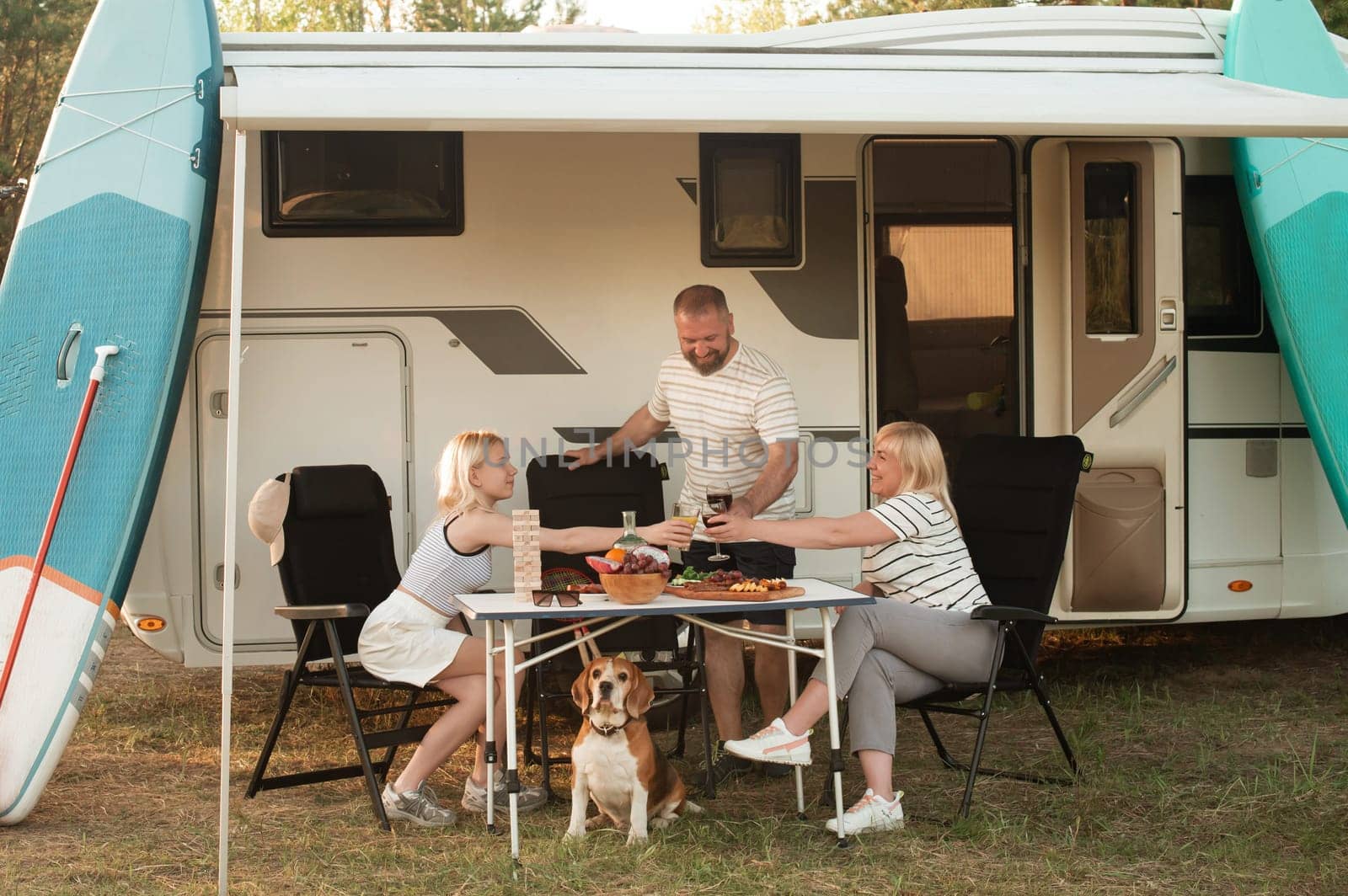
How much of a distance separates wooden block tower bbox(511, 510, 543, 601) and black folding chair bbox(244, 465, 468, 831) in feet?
1.75

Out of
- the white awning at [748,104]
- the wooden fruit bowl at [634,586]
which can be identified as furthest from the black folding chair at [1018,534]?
the white awning at [748,104]

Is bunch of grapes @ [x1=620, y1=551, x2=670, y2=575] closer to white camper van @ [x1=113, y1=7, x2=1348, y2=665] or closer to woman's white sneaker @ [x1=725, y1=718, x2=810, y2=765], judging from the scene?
woman's white sneaker @ [x1=725, y1=718, x2=810, y2=765]

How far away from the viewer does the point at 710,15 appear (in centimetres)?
2792

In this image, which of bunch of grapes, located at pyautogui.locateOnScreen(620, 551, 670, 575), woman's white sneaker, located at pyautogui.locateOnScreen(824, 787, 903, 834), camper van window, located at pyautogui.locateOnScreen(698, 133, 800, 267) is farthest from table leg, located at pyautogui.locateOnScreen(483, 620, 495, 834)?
camper van window, located at pyautogui.locateOnScreen(698, 133, 800, 267)

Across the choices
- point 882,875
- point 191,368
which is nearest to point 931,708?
point 882,875

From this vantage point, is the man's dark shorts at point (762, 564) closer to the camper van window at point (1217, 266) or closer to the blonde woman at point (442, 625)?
the blonde woman at point (442, 625)

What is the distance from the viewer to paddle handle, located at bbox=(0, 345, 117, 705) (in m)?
3.96

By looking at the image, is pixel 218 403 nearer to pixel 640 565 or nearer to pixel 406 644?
pixel 406 644

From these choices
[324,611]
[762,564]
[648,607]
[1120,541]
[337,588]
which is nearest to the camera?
[648,607]

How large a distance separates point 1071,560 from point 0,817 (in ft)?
11.7

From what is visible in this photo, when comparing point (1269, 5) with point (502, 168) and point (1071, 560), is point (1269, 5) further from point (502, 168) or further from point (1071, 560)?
point (502, 168)

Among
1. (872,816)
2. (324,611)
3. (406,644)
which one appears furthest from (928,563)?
(324,611)

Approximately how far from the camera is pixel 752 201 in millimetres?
5035

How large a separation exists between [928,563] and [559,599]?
1.05 meters
